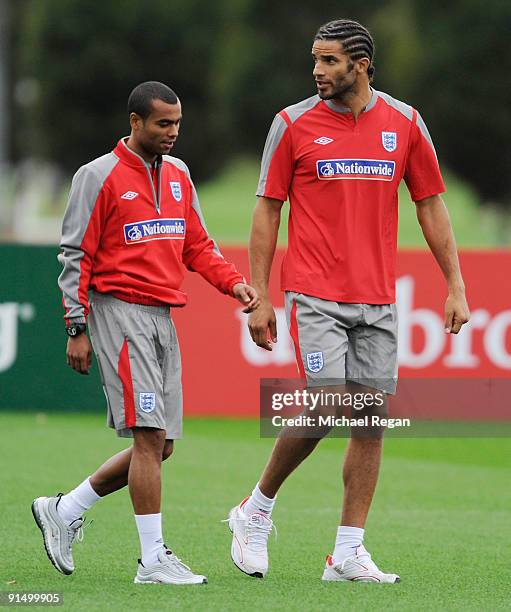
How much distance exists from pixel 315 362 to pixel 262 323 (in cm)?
33

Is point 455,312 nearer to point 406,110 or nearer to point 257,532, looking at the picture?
point 406,110

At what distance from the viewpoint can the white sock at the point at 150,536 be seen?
7.52m

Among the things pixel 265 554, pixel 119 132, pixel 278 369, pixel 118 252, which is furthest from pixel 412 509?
pixel 119 132

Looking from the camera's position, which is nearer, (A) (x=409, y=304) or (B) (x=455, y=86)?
(A) (x=409, y=304)

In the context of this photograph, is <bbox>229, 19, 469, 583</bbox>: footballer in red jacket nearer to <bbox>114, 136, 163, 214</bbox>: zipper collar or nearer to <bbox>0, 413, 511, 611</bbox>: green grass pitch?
<bbox>0, 413, 511, 611</bbox>: green grass pitch

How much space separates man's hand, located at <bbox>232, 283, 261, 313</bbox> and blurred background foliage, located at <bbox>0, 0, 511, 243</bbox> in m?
57.2

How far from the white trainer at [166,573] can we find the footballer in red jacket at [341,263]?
423mm

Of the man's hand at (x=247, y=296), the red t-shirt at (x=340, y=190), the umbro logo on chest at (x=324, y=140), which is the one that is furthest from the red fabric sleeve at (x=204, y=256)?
the umbro logo on chest at (x=324, y=140)

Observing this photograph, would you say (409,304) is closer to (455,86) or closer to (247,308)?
(247,308)

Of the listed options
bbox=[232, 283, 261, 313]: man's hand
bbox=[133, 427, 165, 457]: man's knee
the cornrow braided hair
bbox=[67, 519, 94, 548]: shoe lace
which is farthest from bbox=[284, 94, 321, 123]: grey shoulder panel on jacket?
bbox=[67, 519, 94, 548]: shoe lace

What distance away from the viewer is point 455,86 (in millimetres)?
71625

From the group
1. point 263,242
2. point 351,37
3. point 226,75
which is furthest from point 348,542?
point 226,75

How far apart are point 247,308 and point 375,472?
93cm

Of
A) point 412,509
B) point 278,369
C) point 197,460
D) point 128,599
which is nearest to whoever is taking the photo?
point 128,599
